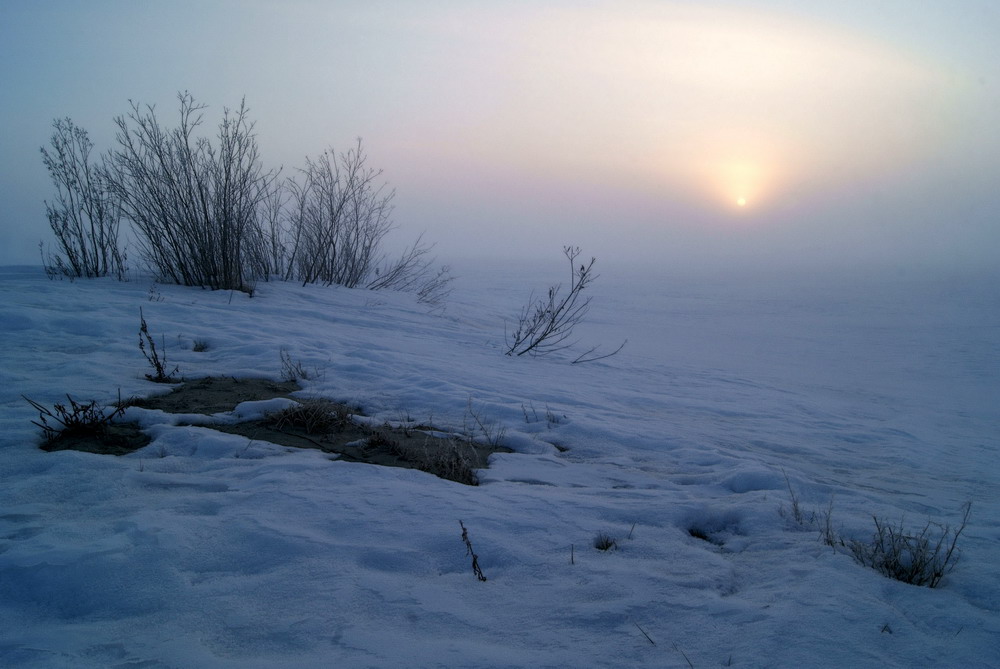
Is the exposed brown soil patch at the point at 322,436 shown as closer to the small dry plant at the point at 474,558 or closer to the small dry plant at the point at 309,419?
the small dry plant at the point at 309,419

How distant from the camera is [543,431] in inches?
171

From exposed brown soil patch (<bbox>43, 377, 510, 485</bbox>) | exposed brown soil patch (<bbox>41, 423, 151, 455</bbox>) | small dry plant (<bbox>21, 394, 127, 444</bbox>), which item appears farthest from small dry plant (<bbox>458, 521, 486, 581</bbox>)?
small dry plant (<bbox>21, 394, 127, 444</bbox>)

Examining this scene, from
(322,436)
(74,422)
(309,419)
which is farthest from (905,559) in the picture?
(74,422)

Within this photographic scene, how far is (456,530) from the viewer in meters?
2.51

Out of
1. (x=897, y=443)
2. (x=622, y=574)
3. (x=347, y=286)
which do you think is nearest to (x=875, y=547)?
(x=622, y=574)

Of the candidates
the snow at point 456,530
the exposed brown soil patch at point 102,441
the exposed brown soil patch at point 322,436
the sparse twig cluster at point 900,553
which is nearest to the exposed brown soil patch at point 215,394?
the exposed brown soil patch at point 322,436

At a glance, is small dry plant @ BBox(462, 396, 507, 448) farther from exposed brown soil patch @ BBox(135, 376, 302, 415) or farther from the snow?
exposed brown soil patch @ BBox(135, 376, 302, 415)

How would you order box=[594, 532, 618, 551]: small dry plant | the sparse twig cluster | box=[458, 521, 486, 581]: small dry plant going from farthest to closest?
box=[594, 532, 618, 551]: small dry plant < the sparse twig cluster < box=[458, 521, 486, 581]: small dry plant

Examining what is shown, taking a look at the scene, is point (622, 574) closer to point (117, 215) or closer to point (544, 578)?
point (544, 578)

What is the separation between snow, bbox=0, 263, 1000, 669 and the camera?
1808 mm

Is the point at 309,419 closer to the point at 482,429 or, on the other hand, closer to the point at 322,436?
the point at 322,436

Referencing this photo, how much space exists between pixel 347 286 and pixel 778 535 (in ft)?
38.0

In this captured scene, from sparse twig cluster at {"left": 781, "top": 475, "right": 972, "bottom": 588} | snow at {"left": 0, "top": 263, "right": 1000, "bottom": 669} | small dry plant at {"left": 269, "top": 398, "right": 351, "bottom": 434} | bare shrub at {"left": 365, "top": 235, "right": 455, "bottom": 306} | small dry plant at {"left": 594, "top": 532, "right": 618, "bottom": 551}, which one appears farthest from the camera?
bare shrub at {"left": 365, "top": 235, "right": 455, "bottom": 306}

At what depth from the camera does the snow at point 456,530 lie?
1808 millimetres
